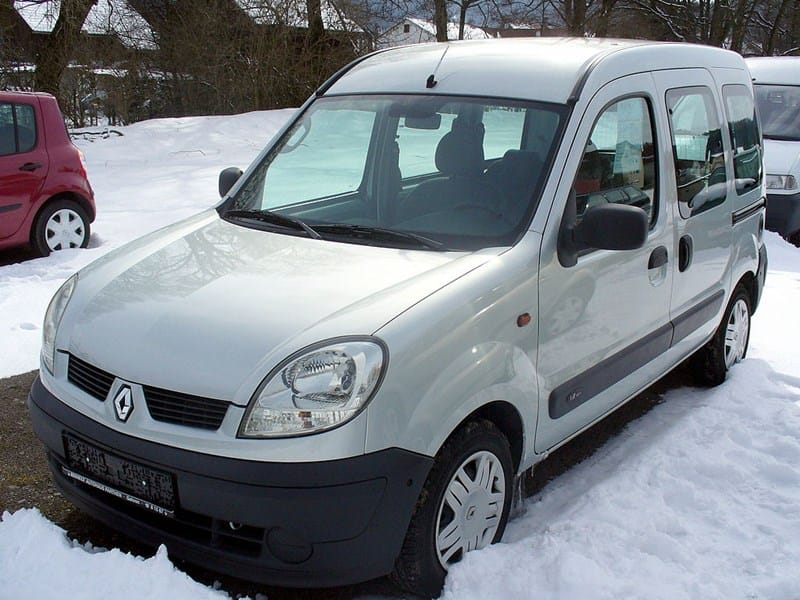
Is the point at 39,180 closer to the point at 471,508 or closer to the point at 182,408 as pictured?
the point at 182,408

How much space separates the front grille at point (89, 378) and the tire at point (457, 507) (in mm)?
1084

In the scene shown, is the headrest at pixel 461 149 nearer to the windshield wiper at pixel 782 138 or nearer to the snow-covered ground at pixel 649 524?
the snow-covered ground at pixel 649 524

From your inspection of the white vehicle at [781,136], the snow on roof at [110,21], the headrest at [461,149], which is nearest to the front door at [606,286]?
the headrest at [461,149]

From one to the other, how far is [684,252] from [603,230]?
3.73 feet

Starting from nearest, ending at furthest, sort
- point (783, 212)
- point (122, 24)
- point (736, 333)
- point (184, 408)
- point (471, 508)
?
point (184, 408) → point (471, 508) → point (736, 333) → point (783, 212) → point (122, 24)

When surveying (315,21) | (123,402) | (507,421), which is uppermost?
(315,21)

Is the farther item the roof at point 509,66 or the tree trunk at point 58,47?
the tree trunk at point 58,47

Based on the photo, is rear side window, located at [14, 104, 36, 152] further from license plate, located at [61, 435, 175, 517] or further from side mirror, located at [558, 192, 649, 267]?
side mirror, located at [558, 192, 649, 267]

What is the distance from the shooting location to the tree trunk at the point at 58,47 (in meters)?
18.8

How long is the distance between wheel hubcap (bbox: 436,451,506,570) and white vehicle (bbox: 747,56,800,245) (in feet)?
22.8

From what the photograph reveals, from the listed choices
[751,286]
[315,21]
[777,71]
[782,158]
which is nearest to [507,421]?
[751,286]

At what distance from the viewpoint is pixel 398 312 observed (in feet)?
8.86

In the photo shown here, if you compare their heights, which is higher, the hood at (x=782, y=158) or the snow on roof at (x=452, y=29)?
the snow on roof at (x=452, y=29)

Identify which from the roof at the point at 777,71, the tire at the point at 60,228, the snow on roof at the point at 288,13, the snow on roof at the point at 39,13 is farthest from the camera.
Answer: the snow on roof at the point at 288,13
